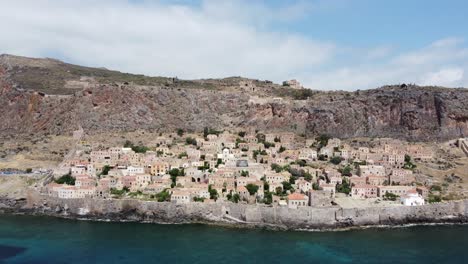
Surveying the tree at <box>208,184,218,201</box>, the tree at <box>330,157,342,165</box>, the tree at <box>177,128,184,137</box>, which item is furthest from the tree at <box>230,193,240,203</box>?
the tree at <box>177,128,184,137</box>

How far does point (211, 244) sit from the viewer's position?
1559 inches

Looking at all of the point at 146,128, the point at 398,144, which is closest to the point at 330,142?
the point at 398,144

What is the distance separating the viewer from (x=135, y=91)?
276 feet

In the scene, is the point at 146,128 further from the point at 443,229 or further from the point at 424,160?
the point at 443,229

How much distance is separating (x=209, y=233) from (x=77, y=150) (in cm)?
2882

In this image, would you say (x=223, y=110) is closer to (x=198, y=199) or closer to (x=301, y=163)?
(x=301, y=163)

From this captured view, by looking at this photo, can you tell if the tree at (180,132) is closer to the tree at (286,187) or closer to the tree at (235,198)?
the tree at (286,187)

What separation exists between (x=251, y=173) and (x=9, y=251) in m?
26.4

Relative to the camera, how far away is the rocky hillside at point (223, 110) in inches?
3027

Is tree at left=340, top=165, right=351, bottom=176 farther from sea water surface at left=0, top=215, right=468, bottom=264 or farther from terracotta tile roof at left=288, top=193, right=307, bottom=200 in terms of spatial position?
sea water surface at left=0, top=215, right=468, bottom=264

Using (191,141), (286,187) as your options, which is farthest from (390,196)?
(191,141)

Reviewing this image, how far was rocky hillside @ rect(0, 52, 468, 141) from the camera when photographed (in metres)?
76.9

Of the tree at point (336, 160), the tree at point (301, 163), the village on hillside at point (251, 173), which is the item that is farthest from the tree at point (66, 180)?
the tree at point (336, 160)

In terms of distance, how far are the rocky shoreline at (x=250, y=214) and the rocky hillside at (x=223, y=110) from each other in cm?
2732
